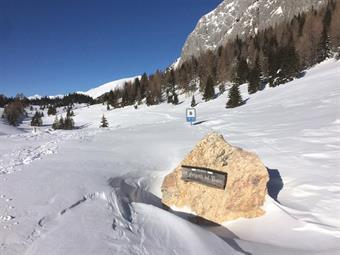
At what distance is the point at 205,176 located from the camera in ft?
→ 29.1

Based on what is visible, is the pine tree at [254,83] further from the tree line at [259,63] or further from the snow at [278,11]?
the snow at [278,11]

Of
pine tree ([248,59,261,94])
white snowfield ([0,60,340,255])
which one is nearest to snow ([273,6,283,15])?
pine tree ([248,59,261,94])

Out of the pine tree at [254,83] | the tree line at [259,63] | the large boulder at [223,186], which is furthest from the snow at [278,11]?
the large boulder at [223,186]

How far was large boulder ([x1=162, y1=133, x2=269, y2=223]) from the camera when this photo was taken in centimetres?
855

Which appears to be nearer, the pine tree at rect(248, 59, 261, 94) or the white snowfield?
the white snowfield

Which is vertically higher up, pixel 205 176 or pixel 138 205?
pixel 205 176

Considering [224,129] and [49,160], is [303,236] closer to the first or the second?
[49,160]

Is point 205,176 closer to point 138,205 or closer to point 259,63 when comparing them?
point 138,205

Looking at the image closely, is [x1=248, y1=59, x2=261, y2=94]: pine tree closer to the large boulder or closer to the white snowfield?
the white snowfield

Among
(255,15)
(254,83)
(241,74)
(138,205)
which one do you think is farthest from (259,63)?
(255,15)

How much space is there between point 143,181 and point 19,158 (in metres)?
4.56

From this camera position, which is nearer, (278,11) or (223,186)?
(223,186)

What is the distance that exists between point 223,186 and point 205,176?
57 centimetres

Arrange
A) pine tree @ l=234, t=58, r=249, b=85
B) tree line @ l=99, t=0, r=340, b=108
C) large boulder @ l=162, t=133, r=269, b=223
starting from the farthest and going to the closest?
pine tree @ l=234, t=58, r=249, b=85 < tree line @ l=99, t=0, r=340, b=108 < large boulder @ l=162, t=133, r=269, b=223
